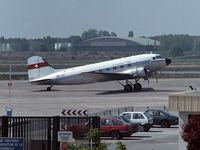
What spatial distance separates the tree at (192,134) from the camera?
89.5ft

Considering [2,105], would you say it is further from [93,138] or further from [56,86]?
[93,138]

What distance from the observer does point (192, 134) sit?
27297mm

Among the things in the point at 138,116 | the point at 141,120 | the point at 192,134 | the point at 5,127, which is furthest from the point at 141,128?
the point at 192,134

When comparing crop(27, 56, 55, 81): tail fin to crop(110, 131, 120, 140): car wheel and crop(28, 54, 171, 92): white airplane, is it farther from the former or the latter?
crop(110, 131, 120, 140): car wheel

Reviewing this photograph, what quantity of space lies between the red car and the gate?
51.5 ft

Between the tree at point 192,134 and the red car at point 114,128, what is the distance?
65.5 feet

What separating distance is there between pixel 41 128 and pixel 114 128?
16.4 metres

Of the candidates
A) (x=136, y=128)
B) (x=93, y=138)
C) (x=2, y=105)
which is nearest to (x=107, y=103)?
(x=2, y=105)

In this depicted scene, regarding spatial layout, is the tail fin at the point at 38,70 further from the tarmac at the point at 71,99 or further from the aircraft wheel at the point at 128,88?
the aircraft wheel at the point at 128,88

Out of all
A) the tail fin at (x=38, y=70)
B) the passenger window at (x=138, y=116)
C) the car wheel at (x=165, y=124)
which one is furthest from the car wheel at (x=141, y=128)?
the tail fin at (x=38, y=70)

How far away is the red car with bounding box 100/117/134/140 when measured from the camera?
4769cm

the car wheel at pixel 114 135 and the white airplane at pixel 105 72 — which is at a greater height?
the white airplane at pixel 105 72

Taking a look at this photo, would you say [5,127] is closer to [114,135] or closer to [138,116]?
[114,135]

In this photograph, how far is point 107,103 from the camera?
76875mm
